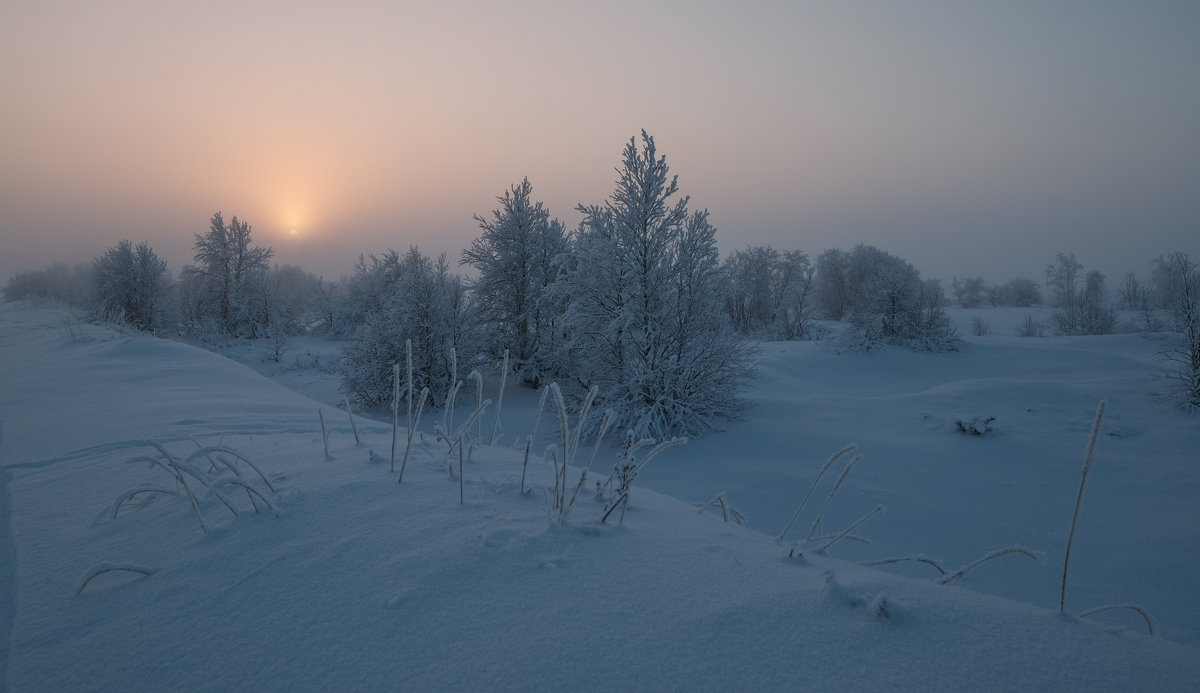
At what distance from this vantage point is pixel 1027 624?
107cm

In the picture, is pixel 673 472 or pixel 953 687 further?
pixel 673 472

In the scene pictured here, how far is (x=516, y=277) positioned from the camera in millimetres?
Answer: 14938

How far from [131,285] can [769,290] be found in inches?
1188

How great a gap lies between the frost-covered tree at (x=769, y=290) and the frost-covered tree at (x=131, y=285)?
2528 centimetres

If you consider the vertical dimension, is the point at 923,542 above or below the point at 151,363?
below

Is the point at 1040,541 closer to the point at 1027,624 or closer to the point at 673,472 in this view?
the point at 673,472

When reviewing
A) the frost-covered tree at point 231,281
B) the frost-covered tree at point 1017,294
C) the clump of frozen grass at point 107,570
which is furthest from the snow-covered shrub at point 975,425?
the frost-covered tree at point 1017,294

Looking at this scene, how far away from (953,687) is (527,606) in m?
0.80

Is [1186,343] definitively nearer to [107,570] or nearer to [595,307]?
[595,307]

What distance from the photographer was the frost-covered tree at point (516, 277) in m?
14.6

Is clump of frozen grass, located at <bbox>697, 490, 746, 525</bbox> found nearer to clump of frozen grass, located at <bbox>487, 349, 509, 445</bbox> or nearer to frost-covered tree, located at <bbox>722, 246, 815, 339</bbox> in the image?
clump of frozen grass, located at <bbox>487, 349, 509, 445</bbox>

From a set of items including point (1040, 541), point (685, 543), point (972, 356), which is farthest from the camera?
point (972, 356)

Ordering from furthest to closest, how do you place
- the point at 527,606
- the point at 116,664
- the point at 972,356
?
the point at 972,356, the point at 527,606, the point at 116,664

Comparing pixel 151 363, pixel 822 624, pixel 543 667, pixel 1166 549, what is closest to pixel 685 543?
pixel 822 624
